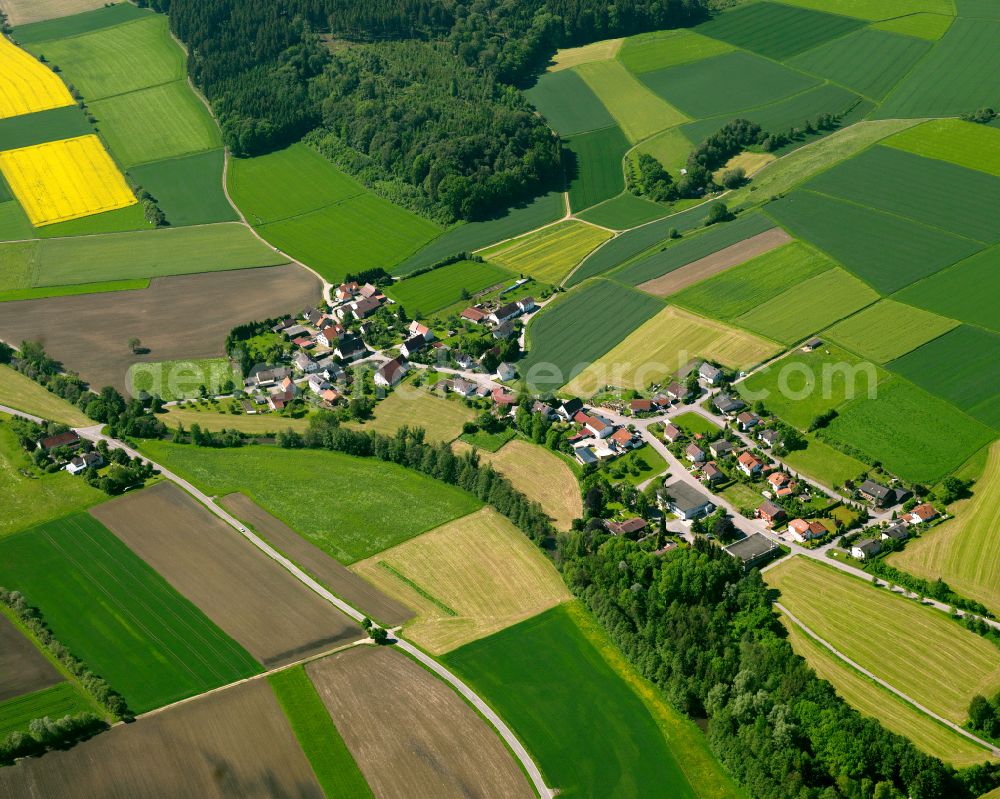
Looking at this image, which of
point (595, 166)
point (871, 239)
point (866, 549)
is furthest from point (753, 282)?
point (866, 549)

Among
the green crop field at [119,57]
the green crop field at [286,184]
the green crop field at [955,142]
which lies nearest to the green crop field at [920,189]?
the green crop field at [955,142]

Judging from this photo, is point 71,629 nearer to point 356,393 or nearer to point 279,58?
point 356,393

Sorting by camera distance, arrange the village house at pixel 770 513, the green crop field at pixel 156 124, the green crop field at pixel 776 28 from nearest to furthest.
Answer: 1. the village house at pixel 770 513
2. the green crop field at pixel 156 124
3. the green crop field at pixel 776 28

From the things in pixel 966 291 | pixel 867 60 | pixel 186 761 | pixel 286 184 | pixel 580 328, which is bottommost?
pixel 186 761

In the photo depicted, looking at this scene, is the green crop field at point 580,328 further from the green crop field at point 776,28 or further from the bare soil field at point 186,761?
the green crop field at point 776,28

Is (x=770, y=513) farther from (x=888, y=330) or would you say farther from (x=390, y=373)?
(x=390, y=373)

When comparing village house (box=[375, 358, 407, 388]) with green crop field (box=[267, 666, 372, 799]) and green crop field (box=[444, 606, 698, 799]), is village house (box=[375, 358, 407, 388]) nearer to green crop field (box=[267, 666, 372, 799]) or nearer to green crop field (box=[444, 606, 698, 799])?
green crop field (box=[444, 606, 698, 799])

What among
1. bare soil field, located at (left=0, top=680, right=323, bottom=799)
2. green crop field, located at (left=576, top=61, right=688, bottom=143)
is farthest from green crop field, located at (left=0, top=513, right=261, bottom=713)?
green crop field, located at (left=576, top=61, right=688, bottom=143)
